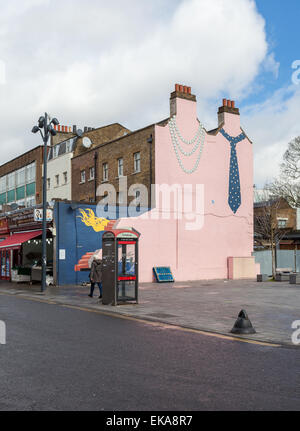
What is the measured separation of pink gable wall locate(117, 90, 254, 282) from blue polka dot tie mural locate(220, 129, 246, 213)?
31cm

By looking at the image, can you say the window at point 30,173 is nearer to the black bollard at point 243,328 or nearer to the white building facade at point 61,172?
the white building facade at point 61,172

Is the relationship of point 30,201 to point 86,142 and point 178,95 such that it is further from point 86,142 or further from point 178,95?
point 178,95

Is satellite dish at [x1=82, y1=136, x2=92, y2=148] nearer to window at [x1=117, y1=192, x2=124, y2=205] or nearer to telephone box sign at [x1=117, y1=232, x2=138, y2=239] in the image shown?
window at [x1=117, y1=192, x2=124, y2=205]

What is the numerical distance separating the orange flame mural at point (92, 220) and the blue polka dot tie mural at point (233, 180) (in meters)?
9.21

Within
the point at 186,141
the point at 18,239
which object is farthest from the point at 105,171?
the point at 18,239

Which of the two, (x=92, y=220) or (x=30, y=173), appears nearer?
(x=92, y=220)

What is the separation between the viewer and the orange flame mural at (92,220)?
25062mm

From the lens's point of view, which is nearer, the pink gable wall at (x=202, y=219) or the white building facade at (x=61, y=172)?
the pink gable wall at (x=202, y=219)

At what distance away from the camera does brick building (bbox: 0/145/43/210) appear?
150 feet

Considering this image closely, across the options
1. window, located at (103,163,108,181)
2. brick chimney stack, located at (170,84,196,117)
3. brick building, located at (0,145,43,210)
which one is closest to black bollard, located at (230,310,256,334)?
brick chimney stack, located at (170,84,196,117)

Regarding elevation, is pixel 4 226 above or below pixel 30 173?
below

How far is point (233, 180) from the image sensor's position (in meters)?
30.8

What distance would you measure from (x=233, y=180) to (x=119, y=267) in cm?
1783

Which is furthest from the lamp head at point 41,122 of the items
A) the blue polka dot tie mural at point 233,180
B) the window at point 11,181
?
the window at point 11,181
